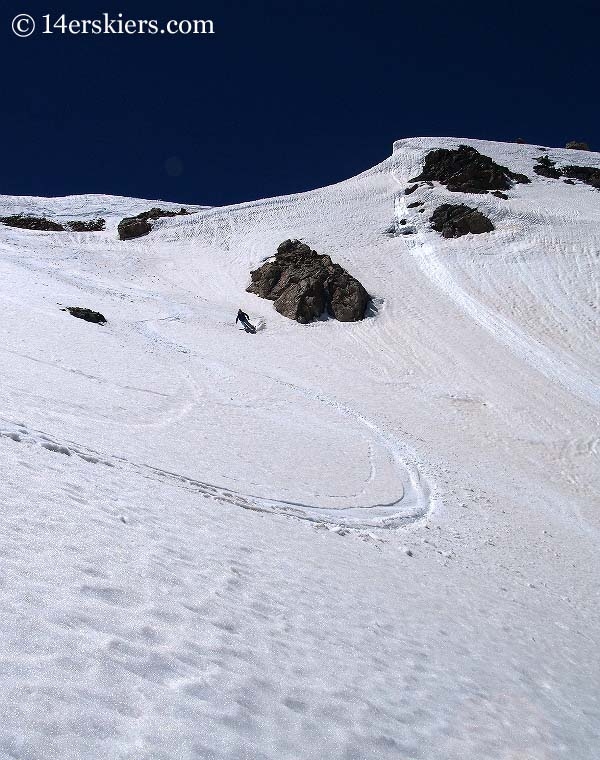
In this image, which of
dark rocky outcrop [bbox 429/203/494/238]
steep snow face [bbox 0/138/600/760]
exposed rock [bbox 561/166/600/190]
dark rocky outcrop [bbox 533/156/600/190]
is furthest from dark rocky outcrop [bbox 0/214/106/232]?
exposed rock [bbox 561/166/600/190]

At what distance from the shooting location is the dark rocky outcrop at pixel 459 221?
4072 centimetres

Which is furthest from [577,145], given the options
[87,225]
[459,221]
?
[87,225]

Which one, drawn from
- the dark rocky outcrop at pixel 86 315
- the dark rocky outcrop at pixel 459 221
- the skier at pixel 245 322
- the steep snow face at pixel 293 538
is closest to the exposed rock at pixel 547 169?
the dark rocky outcrop at pixel 459 221

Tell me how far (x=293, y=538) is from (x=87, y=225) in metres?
59.4

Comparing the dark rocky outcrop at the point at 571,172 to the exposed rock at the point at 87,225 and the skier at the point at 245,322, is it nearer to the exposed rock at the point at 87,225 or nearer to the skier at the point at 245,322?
the skier at the point at 245,322

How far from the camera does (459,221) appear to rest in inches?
1631

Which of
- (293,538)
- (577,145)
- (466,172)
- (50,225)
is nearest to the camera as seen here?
(293,538)

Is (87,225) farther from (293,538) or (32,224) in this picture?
(293,538)

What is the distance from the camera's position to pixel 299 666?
380 centimetres

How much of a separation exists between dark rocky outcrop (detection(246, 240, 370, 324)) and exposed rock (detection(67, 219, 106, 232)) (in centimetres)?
2936

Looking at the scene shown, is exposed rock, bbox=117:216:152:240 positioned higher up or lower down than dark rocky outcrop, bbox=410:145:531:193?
lower down

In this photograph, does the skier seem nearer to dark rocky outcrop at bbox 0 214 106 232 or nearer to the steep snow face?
the steep snow face

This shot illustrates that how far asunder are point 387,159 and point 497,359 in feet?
145

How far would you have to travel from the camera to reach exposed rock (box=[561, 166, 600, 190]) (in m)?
53.1
